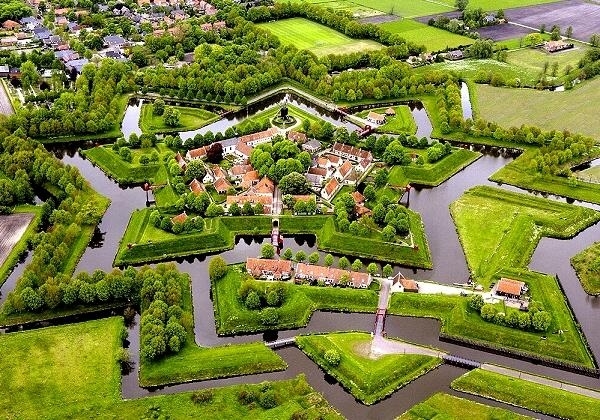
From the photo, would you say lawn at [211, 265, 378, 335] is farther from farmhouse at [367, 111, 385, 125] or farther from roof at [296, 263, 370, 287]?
farmhouse at [367, 111, 385, 125]

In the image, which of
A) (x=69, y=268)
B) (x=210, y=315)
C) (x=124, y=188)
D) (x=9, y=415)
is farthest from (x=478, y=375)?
(x=124, y=188)

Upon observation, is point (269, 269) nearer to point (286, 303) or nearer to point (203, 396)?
point (286, 303)

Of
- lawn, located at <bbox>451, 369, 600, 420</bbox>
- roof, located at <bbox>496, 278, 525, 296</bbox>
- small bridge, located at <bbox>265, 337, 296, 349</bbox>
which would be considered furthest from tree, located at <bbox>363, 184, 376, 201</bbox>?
lawn, located at <bbox>451, 369, 600, 420</bbox>

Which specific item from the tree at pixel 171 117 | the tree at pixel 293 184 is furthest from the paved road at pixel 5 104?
the tree at pixel 293 184

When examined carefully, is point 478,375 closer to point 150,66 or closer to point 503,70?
point 503,70

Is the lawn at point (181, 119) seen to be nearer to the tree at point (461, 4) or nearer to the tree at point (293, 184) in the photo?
the tree at point (293, 184)

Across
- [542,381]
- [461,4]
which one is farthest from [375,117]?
[461,4]
